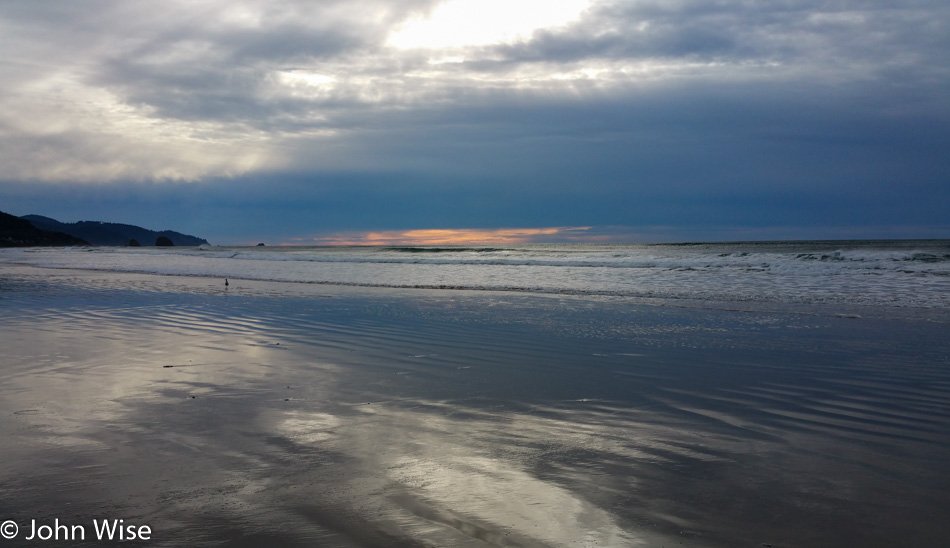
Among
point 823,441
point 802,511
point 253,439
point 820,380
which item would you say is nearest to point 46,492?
point 253,439

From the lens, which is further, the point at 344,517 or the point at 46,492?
the point at 46,492

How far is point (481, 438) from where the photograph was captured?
432 centimetres

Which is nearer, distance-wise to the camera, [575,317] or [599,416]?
[599,416]

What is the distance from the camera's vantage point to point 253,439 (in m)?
4.29

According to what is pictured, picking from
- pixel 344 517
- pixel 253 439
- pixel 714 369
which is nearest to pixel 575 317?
pixel 714 369

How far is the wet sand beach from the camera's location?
303cm

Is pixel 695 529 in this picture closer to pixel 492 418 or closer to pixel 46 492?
pixel 492 418

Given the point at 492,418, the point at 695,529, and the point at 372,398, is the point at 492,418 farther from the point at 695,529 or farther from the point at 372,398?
the point at 695,529

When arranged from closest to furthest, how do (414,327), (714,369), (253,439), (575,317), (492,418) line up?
(253,439), (492,418), (714,369), (414,327), (575,317)

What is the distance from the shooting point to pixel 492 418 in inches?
191

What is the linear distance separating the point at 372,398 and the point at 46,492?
261 cm

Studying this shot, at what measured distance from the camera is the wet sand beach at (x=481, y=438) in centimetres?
303

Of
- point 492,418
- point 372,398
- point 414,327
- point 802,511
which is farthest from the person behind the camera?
point 414,327

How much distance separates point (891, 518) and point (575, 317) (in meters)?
8.62
